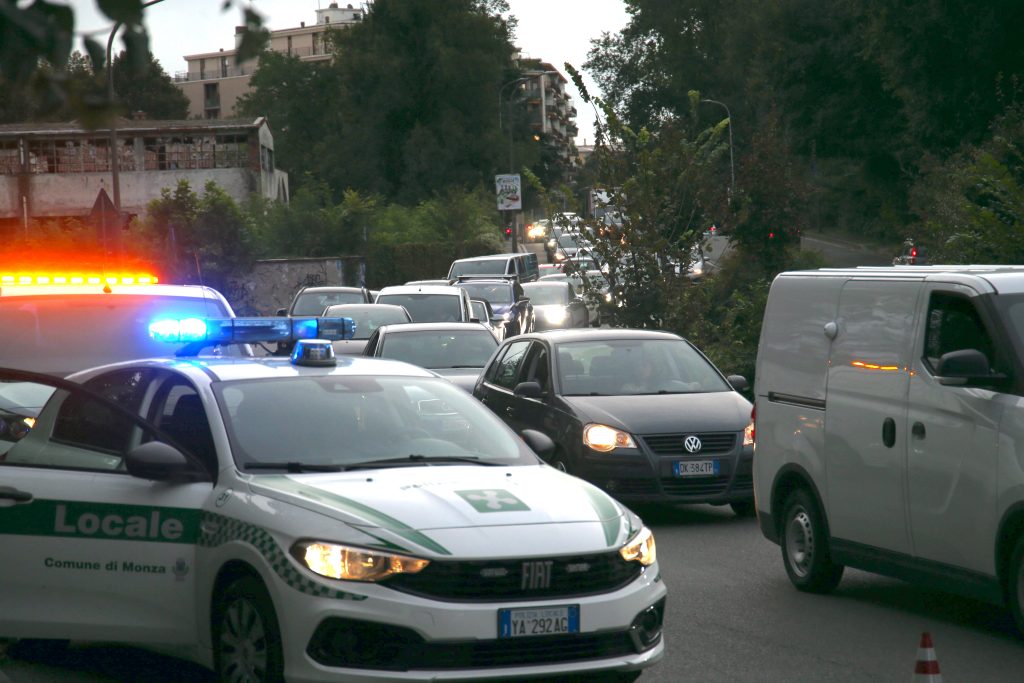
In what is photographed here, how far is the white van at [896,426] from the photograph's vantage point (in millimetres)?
7824

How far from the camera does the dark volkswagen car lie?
12.8 m

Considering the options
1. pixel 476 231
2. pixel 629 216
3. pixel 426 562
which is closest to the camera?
pixel 426 562

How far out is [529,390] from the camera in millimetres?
13727

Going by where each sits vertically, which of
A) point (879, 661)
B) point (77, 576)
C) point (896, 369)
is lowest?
point (879, 661)

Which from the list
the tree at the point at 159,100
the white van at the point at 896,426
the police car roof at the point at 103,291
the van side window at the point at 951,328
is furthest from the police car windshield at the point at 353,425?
the tree at the point at 159,100

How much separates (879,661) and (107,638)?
3612mm

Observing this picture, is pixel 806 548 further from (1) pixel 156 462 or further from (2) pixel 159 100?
(2) pixel 159 100

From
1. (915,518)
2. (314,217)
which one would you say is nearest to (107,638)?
(915,518)

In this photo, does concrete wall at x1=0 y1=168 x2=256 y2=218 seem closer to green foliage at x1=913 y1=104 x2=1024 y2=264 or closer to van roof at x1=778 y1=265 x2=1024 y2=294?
green foliage at x1=913 y1=104 x2=1024 y2=264

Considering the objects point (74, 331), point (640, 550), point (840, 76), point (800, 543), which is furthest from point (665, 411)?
point (840, 76)

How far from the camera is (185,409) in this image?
23.6ft

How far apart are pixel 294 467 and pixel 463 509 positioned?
90cm

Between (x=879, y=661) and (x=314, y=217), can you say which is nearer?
(x=879, y=661)

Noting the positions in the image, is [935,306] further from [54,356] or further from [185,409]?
[54,356]
